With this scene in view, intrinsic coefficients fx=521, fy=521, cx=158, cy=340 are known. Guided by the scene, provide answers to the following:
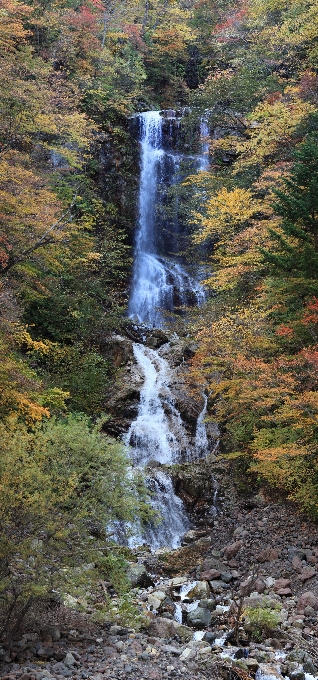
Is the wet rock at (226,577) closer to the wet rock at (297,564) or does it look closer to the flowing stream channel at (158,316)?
the wet rock at (297,564)

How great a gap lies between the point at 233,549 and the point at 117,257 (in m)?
12.6

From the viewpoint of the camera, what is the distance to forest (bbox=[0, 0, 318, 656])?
229 inches

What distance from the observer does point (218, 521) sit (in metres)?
12.8

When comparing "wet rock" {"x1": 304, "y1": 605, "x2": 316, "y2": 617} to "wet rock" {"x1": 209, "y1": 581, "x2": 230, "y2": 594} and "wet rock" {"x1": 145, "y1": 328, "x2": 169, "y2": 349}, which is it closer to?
"wet rock" {"x1": 209, "y1": 581, "x2": 230, "y2": 594}

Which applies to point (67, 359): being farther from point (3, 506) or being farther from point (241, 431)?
point (3, 506)

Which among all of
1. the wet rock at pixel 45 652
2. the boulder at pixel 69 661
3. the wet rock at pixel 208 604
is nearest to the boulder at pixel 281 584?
the wet rock at pixel 208 604

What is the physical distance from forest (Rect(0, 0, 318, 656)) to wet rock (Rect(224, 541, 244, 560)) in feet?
4.66

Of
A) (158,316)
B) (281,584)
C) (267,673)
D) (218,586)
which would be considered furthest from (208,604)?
(158,316)

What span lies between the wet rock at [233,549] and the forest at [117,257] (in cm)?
142

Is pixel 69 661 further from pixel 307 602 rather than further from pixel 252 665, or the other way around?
pixel 307 602

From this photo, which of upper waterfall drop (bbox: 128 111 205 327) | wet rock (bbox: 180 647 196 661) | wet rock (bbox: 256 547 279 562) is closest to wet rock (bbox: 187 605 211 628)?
wet rock (bbox: 180 647 196 661)

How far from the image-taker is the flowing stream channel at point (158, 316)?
44.2 feet

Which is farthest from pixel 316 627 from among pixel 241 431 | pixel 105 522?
pixel 241 431

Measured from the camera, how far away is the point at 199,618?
8023mm
